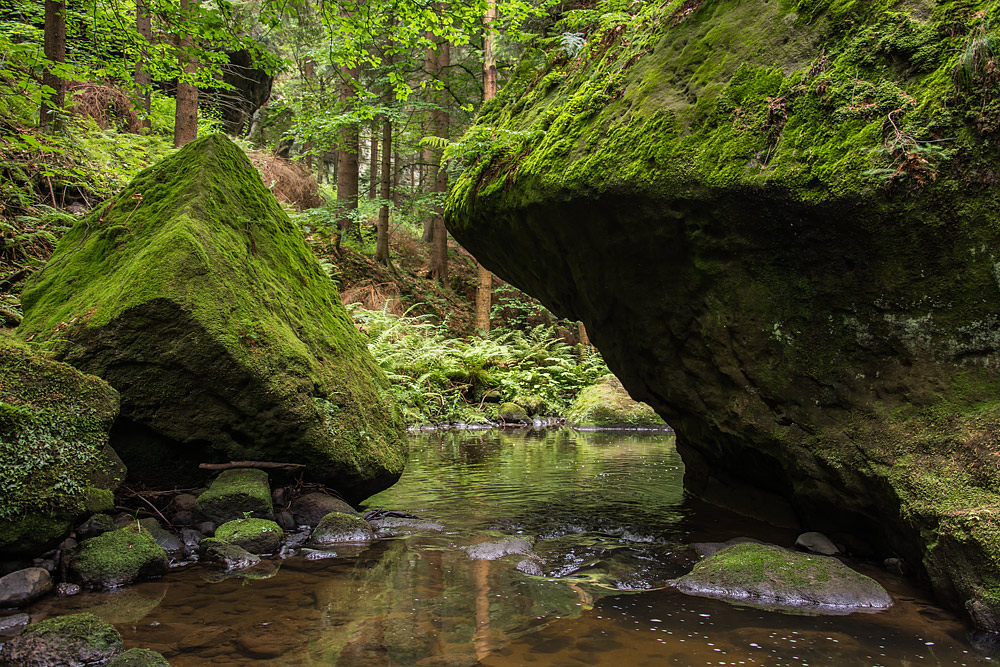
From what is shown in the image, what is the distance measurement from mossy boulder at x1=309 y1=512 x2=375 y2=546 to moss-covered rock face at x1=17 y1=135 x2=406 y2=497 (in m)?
0.51

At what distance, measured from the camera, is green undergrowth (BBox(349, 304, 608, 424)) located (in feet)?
46.6

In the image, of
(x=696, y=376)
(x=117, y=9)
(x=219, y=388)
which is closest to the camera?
(x=219, y=388)

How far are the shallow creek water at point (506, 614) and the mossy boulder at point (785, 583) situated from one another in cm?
15

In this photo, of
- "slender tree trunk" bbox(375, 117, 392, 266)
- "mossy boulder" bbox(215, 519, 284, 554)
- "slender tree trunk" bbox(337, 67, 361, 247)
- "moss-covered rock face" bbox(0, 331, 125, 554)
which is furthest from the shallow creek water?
"slender tree trunk" bbox(375, 117, 392, 266)

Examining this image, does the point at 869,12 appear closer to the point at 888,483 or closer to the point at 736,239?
the point at 736,239

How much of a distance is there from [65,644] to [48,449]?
137cm

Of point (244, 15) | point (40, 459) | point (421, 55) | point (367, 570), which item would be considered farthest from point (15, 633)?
point (244, 15)

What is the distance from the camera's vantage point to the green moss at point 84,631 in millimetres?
2617

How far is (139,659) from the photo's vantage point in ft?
7.93

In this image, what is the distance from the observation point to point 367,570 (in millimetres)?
4039

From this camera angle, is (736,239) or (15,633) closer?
(15,633)

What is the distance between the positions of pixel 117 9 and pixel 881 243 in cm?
891

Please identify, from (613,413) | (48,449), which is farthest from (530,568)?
(613,413)

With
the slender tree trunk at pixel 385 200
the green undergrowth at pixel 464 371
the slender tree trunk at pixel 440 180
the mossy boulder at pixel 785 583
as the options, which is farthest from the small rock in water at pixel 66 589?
the slender tree trunk at pixel 385 200
